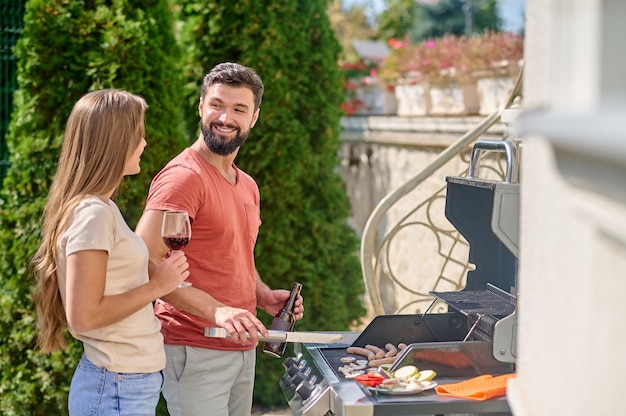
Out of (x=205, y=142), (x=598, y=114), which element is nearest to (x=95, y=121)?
(x=205, y=142)

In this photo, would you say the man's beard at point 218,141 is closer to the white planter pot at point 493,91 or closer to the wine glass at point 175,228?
the wine glass at point 175,228

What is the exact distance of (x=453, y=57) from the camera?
8789 millimetres

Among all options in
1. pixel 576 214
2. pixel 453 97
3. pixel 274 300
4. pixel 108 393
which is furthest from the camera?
pixel 453 97

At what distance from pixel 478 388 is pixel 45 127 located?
11.4 feet

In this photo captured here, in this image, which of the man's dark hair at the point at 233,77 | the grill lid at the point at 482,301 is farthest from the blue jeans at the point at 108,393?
the man's dark hair at the point at 233,77

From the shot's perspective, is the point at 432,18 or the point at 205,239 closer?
the point at 205,239

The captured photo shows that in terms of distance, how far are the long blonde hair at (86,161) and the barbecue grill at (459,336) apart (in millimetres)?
910

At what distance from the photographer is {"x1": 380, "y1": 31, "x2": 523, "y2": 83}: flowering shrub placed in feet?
26.5

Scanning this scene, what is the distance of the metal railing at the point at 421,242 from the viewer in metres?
4.92

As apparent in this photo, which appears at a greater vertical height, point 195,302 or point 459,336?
point 195,302

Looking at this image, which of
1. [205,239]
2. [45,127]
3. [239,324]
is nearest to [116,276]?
[239,324]

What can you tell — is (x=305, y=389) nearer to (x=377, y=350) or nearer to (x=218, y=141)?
(x=377, y=350)

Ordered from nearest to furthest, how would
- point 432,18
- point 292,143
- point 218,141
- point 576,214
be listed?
point 576,214 → point 218,141 → point 292,143 → point 432,18

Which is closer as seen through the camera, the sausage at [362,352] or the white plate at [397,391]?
the white plate at [397,391]
